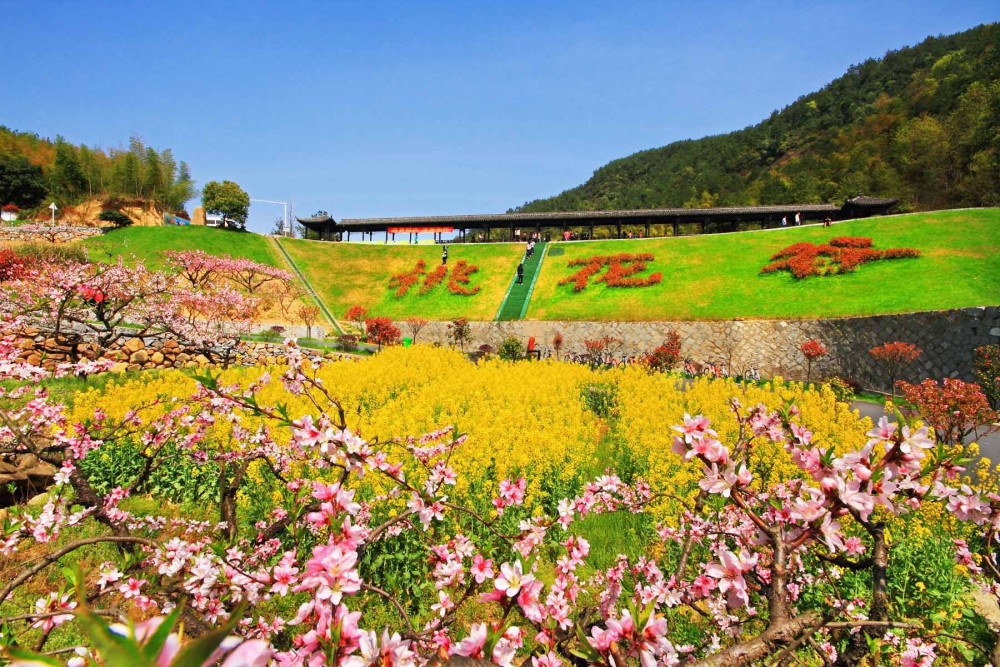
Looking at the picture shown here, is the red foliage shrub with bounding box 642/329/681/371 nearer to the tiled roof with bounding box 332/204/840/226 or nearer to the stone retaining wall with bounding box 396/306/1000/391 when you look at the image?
the stone retaining wall with bounding box 396/306/1000/391

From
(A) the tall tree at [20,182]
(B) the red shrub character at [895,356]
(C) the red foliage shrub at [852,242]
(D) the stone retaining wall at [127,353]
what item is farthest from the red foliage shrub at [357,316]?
(A) the tall tree at [20,182]

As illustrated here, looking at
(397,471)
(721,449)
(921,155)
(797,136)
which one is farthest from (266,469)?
(797,136)

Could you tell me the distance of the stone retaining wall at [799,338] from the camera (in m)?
19.4

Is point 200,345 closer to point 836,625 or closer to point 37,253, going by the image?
point 836,625

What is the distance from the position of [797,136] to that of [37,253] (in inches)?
5164

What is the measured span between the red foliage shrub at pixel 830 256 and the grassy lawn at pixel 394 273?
800 inches

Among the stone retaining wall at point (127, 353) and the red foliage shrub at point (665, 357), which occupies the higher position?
the stone retaining wall at point (127, 353)

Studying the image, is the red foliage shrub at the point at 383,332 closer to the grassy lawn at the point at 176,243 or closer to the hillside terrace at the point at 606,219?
the grassy lawn at the point at 176,243

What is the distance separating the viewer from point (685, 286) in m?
32.8

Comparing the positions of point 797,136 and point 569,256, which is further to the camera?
point 797,136

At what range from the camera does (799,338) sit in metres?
25.1

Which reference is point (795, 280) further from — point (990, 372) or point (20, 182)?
point (20, 182)

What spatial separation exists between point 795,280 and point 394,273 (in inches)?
1307

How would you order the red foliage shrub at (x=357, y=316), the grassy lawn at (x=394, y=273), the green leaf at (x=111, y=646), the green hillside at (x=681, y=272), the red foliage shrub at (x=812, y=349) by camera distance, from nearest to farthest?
the green leaf at (x=111, y=646) < the red foliage shrub at (x=812, y=349) < the green hillside at (x=681, y=272) < the red foliage shrub at (x=357, y=316) < the grassy lawn at (x=394, y=273)
